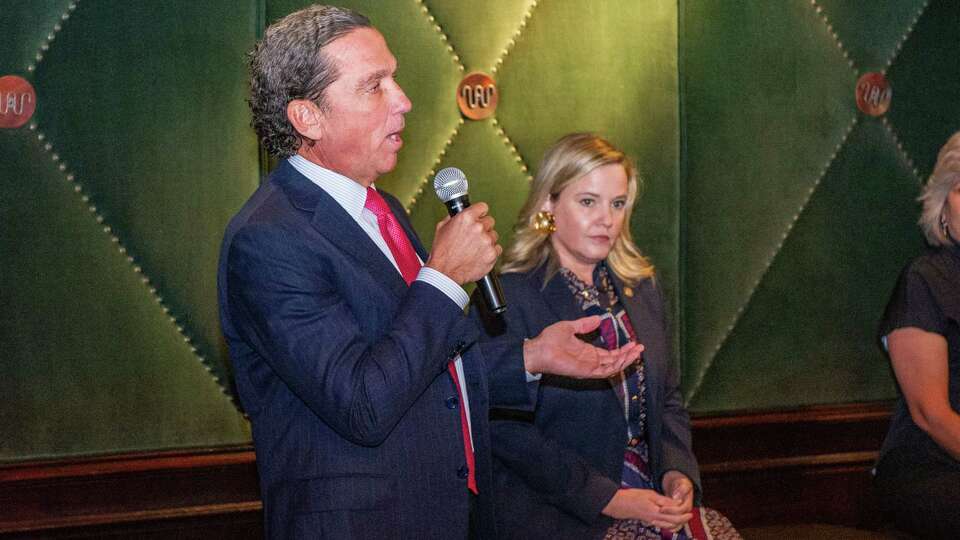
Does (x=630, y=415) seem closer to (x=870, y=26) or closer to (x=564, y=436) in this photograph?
(x=564, y=436)

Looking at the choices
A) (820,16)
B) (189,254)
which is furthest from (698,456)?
(189,254)

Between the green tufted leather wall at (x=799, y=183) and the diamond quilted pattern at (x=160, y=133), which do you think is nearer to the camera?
the diamond quilted pattern at (x=160, y=133)

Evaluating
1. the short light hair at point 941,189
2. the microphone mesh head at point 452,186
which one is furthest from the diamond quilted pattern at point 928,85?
the microphone mesh head at point 452,186

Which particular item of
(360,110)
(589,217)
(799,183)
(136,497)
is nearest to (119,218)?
(136,497)

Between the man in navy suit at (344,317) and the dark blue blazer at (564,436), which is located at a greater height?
the man in navy suit at (344,317)

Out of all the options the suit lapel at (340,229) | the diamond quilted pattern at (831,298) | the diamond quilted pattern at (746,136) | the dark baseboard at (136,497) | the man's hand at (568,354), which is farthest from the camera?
the diamond quilted pattern at (831,298)

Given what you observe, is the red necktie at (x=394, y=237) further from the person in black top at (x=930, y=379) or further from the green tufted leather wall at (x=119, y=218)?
the person in black top at (x=930, y=379)

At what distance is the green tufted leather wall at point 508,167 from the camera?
2854 mm

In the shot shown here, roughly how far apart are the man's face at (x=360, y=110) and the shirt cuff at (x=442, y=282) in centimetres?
23

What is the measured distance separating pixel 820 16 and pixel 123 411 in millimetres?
2718

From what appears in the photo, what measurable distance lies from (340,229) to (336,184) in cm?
11

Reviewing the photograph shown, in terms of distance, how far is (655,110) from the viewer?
3.47 meters

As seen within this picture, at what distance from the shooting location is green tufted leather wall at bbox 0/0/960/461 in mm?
2854

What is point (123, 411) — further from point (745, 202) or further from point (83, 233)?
point (745, 202)
